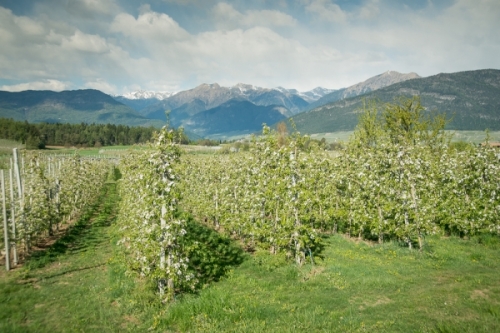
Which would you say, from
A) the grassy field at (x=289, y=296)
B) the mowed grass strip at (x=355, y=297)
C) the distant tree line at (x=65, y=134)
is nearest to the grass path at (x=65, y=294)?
the grassy field at (x=289, y=296)

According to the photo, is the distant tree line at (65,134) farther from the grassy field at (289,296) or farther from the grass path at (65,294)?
the grassy field at (289,296)

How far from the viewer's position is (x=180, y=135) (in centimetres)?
1398

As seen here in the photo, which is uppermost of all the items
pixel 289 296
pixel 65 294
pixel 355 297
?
pixel 355 297

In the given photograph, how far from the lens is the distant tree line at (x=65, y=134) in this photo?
434 ft

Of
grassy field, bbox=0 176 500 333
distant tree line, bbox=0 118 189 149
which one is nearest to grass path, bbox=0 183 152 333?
grassy field, bbox=0 176 500 333

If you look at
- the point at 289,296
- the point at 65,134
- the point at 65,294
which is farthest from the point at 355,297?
the point at 65,134

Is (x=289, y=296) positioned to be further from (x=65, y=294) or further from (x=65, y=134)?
(x=65, y=134)

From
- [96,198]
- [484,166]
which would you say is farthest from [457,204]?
[96,198]

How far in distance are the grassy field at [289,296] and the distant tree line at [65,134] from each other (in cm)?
12271

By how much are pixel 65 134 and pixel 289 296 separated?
185m

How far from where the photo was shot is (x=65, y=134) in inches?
6486

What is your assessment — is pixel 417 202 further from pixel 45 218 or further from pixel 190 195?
pixel 45 218

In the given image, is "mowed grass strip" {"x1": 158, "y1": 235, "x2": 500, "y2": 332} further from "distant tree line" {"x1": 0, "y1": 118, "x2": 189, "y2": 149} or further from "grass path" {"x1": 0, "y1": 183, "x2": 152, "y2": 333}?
"distant tree line" {"x1": 0, "y1": 118, "x2": 189, "y2": 149}

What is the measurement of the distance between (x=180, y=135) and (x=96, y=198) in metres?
39.6
